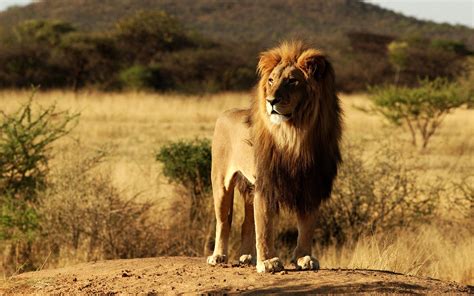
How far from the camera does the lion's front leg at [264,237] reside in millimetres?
6879

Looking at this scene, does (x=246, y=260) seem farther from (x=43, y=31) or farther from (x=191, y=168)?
(x=43, y=31)

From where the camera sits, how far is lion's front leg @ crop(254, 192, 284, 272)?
6.88 m

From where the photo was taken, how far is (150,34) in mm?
53781

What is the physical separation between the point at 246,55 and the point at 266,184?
165 ft

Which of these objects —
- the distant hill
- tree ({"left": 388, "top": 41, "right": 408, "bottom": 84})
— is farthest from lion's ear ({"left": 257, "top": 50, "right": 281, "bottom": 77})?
Answer: the distant hill

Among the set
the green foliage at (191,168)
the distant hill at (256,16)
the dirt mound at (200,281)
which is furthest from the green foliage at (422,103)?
the distant hill at (256,16)

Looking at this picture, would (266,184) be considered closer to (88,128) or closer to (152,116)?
(88,128)

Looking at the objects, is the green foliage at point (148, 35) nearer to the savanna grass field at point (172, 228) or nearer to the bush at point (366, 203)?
the savanna grass field at point (172, 228)

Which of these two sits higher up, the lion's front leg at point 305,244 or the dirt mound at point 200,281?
the lion's front leg at point 305,244

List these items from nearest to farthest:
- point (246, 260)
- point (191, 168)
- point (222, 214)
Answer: point (246, 260)
point (222, 214)
point (191, 168)

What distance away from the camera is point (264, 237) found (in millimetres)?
6934

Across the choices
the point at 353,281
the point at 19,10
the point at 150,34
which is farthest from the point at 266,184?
the point at 19,10

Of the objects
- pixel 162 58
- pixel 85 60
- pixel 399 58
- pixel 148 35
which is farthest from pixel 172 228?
pixel 399 58

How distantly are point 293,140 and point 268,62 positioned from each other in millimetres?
627
